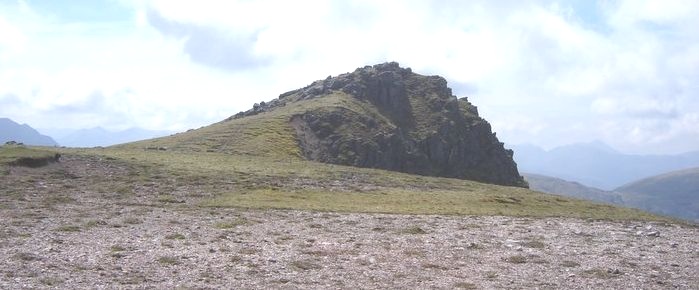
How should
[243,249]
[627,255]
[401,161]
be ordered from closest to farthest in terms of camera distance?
[243,249], [627,255], [401,161]

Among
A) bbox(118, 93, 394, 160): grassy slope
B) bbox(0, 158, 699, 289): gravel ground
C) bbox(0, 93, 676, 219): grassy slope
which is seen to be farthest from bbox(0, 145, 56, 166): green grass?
bbox(118, 93, 394, 160): grassy slope

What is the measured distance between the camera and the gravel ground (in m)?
25.9

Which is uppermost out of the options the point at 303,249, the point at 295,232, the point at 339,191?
the point at 339,191

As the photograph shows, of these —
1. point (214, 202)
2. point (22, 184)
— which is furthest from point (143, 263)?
point (22, 184)

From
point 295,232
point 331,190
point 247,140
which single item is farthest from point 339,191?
point 247,140

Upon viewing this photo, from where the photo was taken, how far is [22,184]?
55.2 m

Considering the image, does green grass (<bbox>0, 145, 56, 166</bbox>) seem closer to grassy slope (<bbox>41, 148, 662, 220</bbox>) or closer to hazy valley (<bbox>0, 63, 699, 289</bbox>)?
hazy valley (<bbox>0, 63, 699, 289</bbox>)

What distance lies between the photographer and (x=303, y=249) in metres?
33.3

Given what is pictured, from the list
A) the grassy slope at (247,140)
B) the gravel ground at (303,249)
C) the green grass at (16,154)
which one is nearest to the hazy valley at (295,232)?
the gravel ground at (303,249)

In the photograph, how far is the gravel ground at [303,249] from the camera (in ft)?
85.1

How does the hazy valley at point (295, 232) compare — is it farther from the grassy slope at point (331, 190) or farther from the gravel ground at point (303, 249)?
the grassy slope at point (331, 190)

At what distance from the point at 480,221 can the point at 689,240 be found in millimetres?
17120

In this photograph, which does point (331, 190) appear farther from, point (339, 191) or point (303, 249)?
point (303, 249)

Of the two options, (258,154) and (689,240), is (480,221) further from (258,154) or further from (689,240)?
(258,154)
